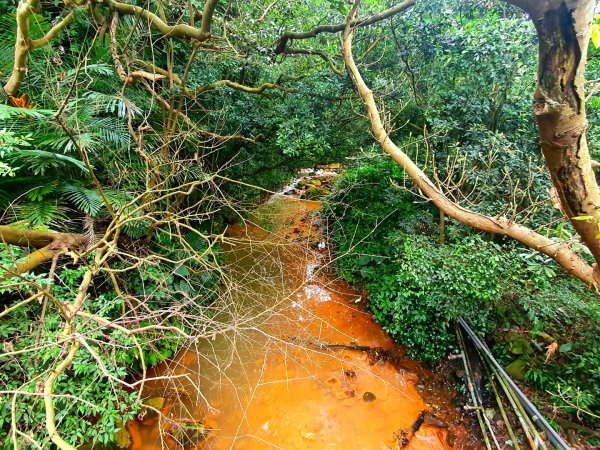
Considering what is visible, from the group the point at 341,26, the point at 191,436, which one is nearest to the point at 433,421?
the point at 191,436

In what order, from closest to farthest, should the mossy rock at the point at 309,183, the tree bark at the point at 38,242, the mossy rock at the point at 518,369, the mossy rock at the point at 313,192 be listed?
the tree bark at the point at 38,242 < the mossy rock at the point at 518,369 < the mossy rock at the point at 313,192 < the mossy rock at the point at 309,183

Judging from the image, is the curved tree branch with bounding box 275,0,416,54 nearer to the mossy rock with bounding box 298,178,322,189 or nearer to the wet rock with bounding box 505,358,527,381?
the wet rock with bounding box 505,358,527,381

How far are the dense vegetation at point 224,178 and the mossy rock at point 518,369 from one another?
0.17ft

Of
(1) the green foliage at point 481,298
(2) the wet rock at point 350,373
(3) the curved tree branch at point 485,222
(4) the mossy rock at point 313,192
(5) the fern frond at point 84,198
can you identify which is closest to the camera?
(3) the curved tree branch at point 485,222

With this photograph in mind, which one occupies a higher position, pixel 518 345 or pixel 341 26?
pixel 341 26

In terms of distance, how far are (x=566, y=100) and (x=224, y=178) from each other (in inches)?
115

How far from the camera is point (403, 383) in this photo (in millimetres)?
3926

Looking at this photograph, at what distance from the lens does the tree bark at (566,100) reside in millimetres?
981

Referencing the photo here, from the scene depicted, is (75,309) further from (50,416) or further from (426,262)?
(426,262)

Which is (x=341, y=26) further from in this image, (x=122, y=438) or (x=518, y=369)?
(x=122, y=438)

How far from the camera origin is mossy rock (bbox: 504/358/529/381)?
3.39m

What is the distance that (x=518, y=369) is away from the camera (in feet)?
11.2

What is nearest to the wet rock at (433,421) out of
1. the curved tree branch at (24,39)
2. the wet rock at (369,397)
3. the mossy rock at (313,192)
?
the wet rock at (369,397)

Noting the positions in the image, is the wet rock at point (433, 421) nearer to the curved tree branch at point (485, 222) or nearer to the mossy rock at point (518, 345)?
the mossy rock at point (518, 345)
